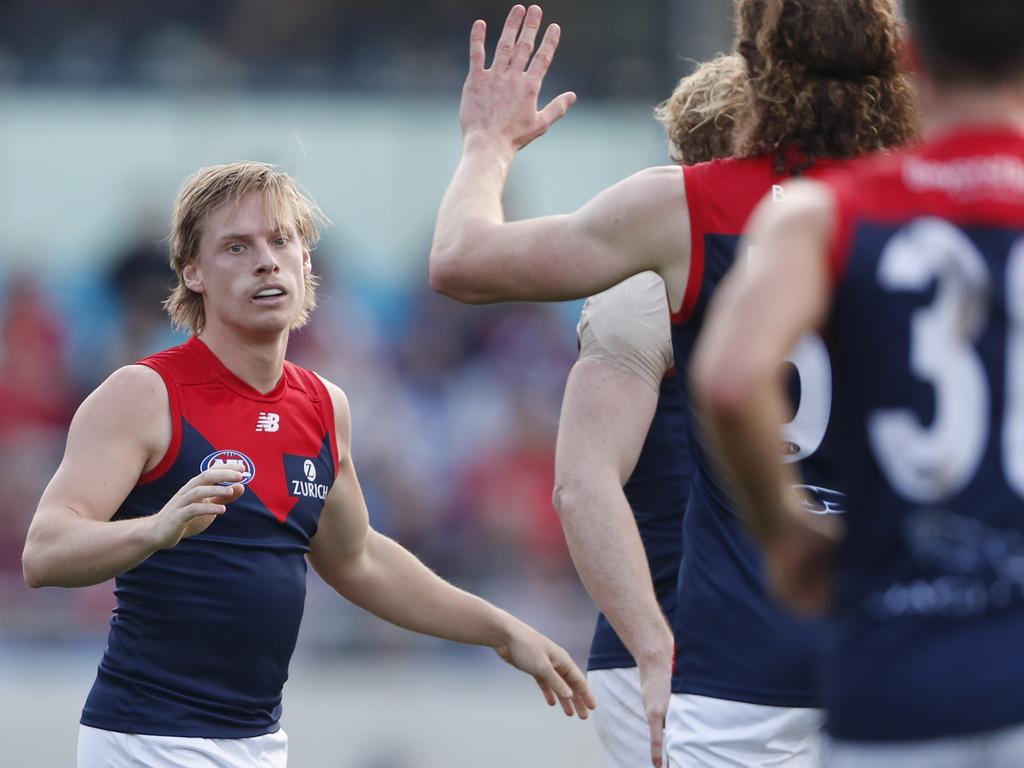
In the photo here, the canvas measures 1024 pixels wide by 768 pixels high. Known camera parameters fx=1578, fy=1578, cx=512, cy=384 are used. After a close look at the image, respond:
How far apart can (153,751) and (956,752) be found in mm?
2412

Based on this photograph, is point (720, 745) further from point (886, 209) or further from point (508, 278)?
point (886, 209)

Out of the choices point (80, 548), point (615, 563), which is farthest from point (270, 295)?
point (615, 563)

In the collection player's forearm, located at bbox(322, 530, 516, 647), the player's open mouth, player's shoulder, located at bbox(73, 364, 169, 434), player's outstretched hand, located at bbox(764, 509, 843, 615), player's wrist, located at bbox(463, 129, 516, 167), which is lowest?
player's forearm, located at bbox(322, 530, 516, 647)

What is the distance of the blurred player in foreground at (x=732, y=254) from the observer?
3295 mm

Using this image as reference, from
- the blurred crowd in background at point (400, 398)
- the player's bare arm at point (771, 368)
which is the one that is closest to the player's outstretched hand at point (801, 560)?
the player's bare arm at point (771, 368)

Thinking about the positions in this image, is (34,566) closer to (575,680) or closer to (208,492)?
(208,492)

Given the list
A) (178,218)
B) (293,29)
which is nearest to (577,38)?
(293,29)

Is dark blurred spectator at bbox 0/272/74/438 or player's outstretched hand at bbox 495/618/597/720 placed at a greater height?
dark blurred spectator at bbox 0/272/74/438

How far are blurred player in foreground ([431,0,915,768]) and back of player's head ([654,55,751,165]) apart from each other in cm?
67

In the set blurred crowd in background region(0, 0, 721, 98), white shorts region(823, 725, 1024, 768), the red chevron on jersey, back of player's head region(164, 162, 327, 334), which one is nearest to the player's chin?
the red chevron on jersey

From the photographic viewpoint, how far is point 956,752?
2.19 m

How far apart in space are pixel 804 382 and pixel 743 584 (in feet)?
1.61

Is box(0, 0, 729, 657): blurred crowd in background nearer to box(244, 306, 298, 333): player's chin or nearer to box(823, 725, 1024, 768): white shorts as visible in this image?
box(244, 306, 298, 333): player's chin

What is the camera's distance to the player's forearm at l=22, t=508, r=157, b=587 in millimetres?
3705
